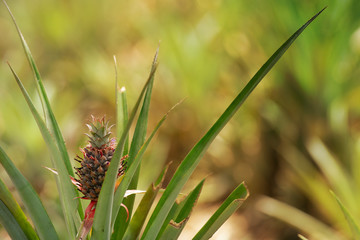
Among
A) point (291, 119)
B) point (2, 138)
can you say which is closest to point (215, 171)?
point (291, 119)

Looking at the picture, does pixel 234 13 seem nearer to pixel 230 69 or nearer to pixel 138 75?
pixel 230 69

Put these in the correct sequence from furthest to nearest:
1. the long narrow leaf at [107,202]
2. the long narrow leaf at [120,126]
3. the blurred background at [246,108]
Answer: the blurred background at [246,108], the long narrow leaf at [120,126], the long narrow leaf at [107,202]

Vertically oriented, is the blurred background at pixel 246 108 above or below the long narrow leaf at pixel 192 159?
above

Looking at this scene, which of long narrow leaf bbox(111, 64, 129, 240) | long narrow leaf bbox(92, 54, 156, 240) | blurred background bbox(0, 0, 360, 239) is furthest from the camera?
blurred background bbox(0, 0, 360, 239)

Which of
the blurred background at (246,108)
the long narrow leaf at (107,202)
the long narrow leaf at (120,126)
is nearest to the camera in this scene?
the long narrow leaf at (107,202)

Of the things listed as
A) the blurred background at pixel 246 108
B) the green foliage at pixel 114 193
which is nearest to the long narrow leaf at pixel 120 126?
the green foliage at pixel 114 193

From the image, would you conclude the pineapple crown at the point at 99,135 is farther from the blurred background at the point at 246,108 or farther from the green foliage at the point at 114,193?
the blurred background at the point at 246,108

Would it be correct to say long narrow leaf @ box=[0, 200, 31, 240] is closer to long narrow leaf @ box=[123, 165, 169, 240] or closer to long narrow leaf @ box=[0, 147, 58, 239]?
long narrow leaf @ box=[0, 147, 58, 239]

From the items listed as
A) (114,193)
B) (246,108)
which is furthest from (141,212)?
(246,108)

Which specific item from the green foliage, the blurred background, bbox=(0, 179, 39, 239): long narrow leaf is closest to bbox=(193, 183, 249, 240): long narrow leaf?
the green foliage
